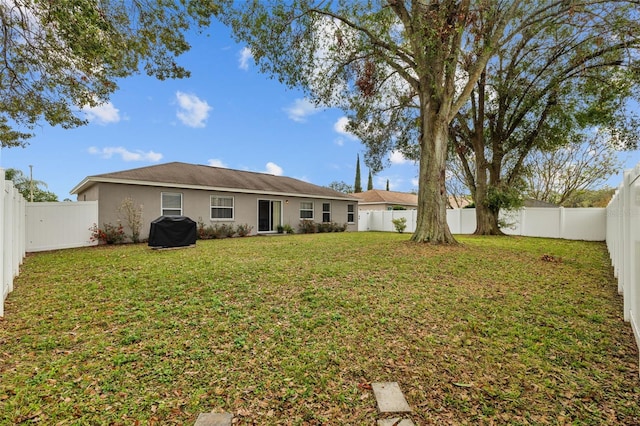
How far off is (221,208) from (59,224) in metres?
5.93

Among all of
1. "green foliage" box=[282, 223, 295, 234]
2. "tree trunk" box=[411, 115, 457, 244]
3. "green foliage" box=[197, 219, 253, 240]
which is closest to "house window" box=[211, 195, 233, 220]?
"green foliage" box=[197, 219, 253, 240]

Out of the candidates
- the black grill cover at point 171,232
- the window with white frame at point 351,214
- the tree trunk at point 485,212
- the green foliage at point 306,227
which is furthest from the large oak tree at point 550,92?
the black grill cover at point 171,232

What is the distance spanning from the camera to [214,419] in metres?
2.15

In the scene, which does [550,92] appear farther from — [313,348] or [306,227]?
[313,348]

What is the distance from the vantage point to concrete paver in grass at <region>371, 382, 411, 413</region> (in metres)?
2.25

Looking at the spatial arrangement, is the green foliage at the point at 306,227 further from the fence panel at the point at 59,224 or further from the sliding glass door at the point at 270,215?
the fence panel at the point at 59,224

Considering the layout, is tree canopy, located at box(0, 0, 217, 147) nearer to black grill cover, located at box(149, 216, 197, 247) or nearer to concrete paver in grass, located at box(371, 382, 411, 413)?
black grill cover, located at box(149, 216, 197, 247)

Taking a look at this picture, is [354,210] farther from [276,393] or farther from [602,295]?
[276,393]

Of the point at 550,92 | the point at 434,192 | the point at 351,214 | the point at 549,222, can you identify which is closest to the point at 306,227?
the point at 351,214

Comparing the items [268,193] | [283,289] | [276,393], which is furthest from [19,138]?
[276,393]

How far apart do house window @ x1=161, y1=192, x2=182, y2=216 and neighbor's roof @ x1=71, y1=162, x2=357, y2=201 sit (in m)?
0.48

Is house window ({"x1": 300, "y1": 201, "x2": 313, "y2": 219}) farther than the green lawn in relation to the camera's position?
Yes

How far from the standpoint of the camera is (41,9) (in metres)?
5.88

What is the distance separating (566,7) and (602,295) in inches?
357
